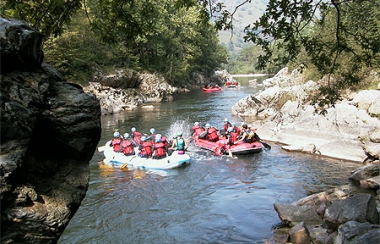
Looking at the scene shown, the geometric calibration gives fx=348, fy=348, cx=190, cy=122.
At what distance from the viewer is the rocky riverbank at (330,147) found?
20.7 feet

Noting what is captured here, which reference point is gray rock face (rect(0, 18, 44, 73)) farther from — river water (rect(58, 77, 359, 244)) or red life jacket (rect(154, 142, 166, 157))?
red life jacket (rect(154, 142, 166, 157))

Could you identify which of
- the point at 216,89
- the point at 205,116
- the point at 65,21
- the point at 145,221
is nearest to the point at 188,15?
the point at 216,89

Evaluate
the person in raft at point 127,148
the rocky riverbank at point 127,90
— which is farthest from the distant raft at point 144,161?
the rocky riverbank at point 127,90

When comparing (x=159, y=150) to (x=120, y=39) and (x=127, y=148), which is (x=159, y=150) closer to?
(x=127, y=148)

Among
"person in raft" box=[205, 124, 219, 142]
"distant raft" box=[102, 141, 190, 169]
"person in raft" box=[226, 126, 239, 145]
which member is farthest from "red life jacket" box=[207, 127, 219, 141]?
"distant raft" box=[102, 141, 190, 169]

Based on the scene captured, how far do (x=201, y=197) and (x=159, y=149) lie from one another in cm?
375

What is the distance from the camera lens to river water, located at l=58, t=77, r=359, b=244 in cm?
832

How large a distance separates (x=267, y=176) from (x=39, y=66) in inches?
400

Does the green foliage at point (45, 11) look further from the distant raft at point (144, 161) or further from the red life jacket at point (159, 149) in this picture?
the red life jacket at point (159, 149)

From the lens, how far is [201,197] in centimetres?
1056

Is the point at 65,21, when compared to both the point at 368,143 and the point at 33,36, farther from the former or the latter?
the point at 368,143

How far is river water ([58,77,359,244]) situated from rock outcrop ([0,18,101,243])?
5.04 metres

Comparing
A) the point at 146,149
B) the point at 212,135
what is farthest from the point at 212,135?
the point at 146,149

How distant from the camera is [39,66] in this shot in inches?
137
